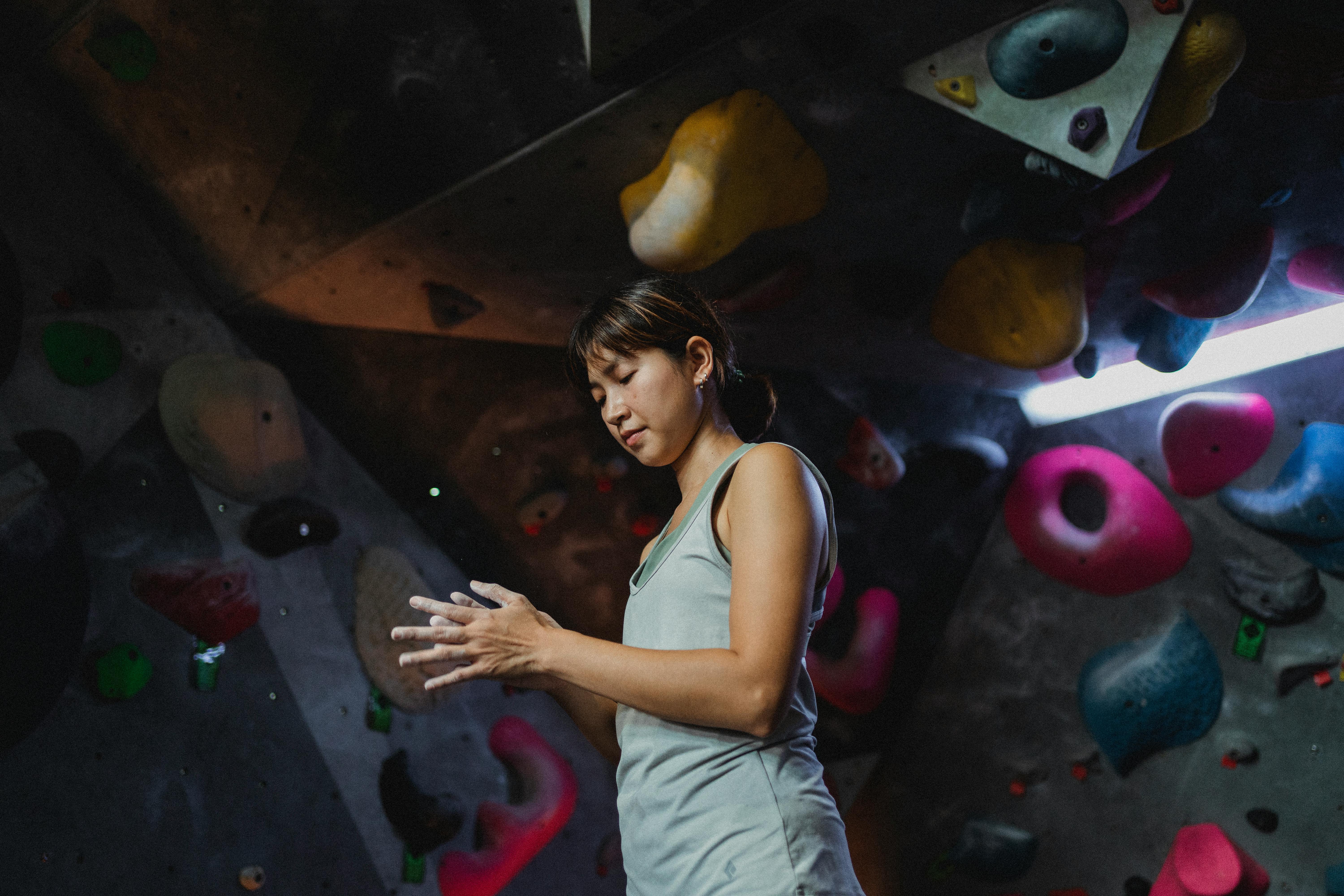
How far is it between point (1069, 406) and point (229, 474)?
270 centimetres

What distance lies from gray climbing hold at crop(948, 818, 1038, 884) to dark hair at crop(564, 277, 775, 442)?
264 centimetres

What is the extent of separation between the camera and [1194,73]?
6.03ft

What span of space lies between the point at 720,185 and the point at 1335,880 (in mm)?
2869

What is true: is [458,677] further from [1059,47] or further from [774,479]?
[1059,47]

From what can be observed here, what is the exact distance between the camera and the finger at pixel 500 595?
2.96ft

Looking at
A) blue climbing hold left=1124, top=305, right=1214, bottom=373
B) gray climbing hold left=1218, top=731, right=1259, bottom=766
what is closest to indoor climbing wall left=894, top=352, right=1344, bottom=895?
gray climbing hold left=1218, top=731, right=1259, bottom=766

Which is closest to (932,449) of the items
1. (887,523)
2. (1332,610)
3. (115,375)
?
(887,523)

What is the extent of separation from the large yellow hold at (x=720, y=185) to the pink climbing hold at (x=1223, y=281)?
1152 millimetres

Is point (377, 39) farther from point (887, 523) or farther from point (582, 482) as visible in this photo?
point (887, 523)

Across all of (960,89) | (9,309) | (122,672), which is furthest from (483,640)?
(9,309)

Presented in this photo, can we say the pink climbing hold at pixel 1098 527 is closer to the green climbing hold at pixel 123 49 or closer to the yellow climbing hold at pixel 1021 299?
the yellow climbing hold at pixel 1021 299

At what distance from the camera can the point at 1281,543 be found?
107 inches

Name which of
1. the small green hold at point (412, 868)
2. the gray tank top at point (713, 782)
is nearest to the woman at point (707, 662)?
the gray tank top at point (713, 782)

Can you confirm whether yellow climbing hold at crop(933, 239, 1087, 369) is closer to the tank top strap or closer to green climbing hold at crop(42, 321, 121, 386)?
the tank top strap
